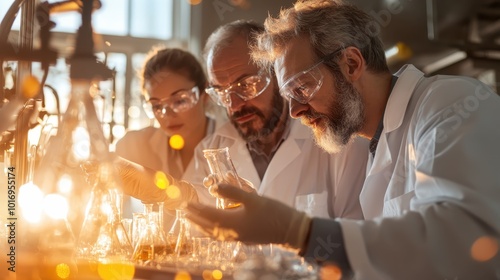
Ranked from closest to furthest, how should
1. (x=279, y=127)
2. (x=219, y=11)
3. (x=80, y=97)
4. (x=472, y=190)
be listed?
(x=80, y=97), (x=472, y=190), (x=279, y=127), (x=219, y=11)

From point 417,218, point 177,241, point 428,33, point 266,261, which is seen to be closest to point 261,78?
point 177,241

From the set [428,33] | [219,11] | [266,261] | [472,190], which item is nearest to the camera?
[266,261]

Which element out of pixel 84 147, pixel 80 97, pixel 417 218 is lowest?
pixel 417 218

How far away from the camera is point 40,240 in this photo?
1.37 m

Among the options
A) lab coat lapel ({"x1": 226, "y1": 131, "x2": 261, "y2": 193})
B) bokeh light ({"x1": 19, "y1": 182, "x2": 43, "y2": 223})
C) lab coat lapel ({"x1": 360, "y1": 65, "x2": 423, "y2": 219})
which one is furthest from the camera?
lab coat lapel ({"x1": 226, "y1": 131, "x2": 261, "y2": 193})

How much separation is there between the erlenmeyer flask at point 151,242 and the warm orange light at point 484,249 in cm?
83

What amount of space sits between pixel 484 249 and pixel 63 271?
1004 mm

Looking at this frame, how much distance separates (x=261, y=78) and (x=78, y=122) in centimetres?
144

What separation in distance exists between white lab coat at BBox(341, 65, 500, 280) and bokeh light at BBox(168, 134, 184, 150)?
1.60m

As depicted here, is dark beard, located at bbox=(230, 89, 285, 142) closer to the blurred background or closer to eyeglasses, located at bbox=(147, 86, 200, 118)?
eyeglasses, located at bbox=(147, 86, 200, 118)

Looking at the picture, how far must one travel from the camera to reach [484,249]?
1.45 m

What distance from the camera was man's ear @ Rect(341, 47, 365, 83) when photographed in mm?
2033

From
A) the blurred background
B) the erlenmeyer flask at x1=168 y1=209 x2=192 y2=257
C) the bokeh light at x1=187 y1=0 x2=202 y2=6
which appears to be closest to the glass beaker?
the erlenmeyer flask at x1=168 y1=209 x2=192 y2=257

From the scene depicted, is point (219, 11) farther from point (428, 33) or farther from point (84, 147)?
point (84, 147)
